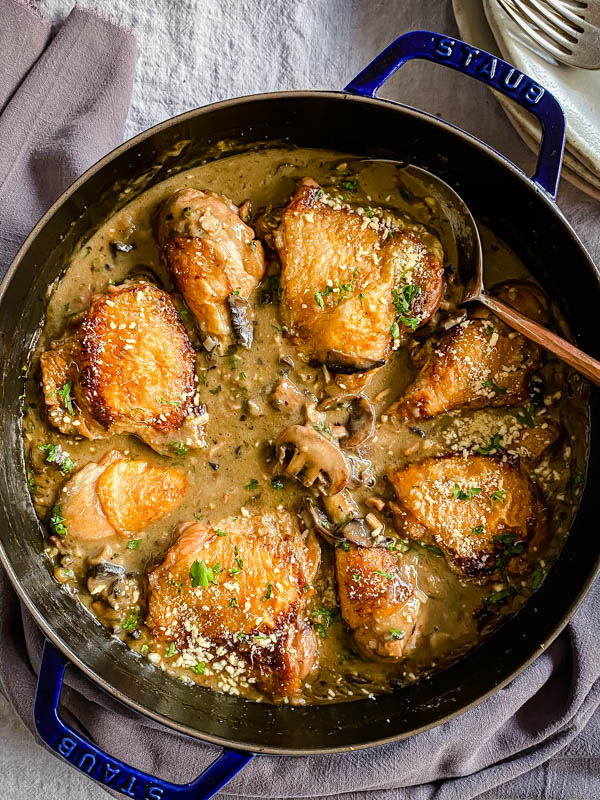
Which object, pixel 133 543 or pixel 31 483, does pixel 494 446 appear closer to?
pixel 133 543

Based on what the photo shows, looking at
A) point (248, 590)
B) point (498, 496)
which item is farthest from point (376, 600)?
point (498, 496)

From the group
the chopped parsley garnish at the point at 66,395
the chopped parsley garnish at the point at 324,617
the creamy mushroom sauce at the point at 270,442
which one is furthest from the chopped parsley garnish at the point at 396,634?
the chopped parsley garnish at the point at 66,395

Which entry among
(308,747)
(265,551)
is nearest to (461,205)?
(265,551)

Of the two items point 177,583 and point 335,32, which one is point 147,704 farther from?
point 335,32

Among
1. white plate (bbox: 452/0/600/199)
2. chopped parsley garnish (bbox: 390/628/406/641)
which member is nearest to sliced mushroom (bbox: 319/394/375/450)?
chopped parsley garnish (bbox: 390/628/406/641)

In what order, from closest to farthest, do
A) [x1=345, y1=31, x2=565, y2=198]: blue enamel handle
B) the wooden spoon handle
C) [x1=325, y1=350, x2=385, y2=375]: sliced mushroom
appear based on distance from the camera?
1. [x1=345, y1=31, x2=565, y2=198]: blue enamel handle
2. the wooden spoon handle
3. [x1=325, y1=350, x2=385, y2=375]: sliced mushroom

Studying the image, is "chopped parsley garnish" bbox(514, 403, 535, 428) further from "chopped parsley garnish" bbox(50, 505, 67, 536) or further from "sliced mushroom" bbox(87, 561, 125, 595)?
"chopped parsley garnish" bbox(50, 505, 67, 536)

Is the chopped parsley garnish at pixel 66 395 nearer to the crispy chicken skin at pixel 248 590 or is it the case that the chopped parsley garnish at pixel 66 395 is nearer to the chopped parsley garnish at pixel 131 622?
the crispy chicken skin at pixel 248 590
